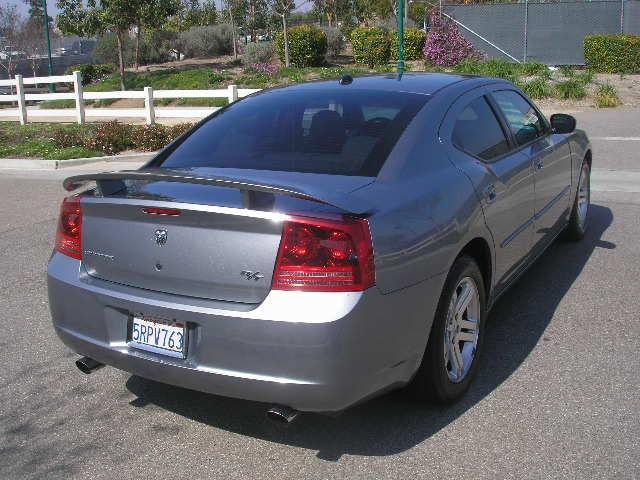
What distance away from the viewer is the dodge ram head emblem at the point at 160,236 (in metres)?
3.45

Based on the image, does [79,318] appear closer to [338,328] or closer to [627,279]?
[338,328]

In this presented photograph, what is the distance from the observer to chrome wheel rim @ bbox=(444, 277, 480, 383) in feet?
12.9

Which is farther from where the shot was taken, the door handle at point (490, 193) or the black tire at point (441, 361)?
the door handle at point (490, 193)

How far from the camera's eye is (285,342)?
317 cm

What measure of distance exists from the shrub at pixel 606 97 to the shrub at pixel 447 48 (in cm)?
686

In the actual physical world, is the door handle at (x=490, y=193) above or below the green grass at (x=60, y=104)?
above

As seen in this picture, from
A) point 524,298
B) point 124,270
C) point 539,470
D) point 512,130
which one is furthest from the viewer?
point 524,298

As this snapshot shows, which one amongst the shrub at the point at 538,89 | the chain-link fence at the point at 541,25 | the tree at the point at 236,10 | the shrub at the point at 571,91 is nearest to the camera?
the shrub at the point at 571,91

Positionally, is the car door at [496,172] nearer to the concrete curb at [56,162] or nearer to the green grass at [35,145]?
the concrete curb at [56,162]

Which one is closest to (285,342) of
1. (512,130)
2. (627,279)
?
(512,130)

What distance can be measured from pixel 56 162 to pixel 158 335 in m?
11.2

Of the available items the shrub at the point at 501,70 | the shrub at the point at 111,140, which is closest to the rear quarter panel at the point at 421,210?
the shrub at the point at 111,140

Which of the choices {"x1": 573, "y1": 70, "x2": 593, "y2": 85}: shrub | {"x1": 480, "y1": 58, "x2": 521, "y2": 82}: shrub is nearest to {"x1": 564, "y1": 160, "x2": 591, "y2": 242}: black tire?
{"x1": 573, "y1": 70, "x2": 593, "y2": 85}: shrub

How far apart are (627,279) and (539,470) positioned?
122 inches
